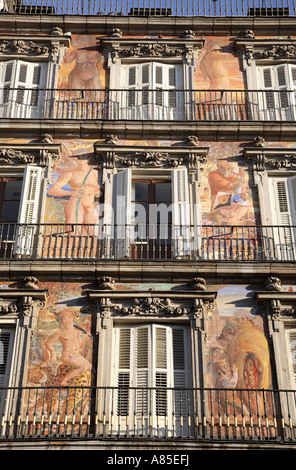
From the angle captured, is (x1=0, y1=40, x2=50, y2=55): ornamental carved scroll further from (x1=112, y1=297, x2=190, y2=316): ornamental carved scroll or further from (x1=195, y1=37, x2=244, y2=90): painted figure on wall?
(x1=112, y1=297, x2=190, y2=316): ornamental carved scroll

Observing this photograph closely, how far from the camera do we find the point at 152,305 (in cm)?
1332

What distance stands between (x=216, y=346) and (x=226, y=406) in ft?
4.07

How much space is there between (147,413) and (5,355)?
2.86 meters

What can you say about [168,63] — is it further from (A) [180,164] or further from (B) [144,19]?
(A) [180,164]

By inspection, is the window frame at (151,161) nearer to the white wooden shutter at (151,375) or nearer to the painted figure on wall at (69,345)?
the painted figure on wall at (69,345)

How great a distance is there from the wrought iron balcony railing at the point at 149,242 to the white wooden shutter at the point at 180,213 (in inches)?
0.8

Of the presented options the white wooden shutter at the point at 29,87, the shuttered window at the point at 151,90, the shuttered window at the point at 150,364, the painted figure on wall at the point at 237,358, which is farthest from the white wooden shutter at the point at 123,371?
the white wooden shutter at the point at 29,87

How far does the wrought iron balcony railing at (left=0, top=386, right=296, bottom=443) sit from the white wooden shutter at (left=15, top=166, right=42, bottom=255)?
122 inches

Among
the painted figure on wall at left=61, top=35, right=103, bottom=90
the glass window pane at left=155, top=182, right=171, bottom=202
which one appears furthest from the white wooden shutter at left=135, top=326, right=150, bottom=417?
the painted figure on wall at left=61, top=35, right=103, bottom=90

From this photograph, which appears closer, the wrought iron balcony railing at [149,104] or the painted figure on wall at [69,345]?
the painted figure on wall at [69,345]

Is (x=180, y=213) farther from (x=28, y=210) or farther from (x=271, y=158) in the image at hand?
(x=28, y=210)

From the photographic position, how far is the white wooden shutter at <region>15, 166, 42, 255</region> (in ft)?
46.6

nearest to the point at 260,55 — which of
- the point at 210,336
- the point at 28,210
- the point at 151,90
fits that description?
the point at 151,90

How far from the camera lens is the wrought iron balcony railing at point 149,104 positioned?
16.6 metres
